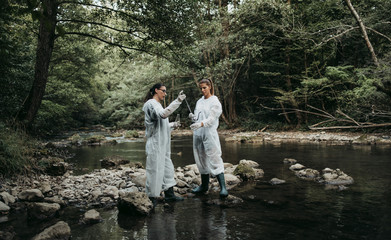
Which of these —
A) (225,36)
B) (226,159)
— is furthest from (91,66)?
(226,159)

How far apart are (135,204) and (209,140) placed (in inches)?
62.7

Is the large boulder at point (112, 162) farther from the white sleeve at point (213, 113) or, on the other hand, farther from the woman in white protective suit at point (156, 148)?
the white sleeve at point (213, 113)

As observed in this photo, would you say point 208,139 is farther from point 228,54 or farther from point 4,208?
point 228,54

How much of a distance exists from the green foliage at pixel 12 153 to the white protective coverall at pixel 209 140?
4.00m

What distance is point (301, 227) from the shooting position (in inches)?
133

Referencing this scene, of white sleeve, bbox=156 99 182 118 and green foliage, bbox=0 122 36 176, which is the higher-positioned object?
white sleeve, bbox=156 99 182 118

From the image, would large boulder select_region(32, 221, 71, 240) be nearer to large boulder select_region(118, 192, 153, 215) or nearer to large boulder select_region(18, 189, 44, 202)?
large boulder select_region(118, 192, 153, 215)

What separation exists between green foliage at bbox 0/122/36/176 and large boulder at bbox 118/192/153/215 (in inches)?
130

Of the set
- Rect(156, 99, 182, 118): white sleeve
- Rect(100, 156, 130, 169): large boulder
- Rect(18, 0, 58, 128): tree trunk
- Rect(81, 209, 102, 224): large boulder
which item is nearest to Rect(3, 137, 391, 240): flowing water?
Rect(81, 209, 102, 224): large boulder

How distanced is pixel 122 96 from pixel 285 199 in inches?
1117

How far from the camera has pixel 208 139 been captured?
4.80 metres

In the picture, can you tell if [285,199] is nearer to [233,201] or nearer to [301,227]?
[233,201]

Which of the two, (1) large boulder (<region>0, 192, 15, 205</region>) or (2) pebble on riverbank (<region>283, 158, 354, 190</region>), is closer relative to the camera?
(1) large boulder (<region>0, 192, 15, 205</region>)

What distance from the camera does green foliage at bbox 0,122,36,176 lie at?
5844 millimetres
